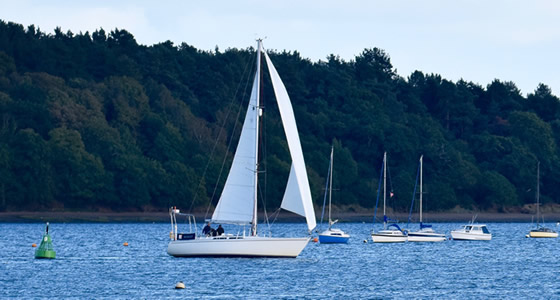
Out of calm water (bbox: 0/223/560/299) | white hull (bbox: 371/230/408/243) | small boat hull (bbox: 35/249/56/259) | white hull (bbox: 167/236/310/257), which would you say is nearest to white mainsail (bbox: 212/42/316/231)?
white hull (bbox: 167/236/310/257)

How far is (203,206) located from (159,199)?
5962 millimetres

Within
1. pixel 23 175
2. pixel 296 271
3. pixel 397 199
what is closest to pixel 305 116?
→ pixel 397 199

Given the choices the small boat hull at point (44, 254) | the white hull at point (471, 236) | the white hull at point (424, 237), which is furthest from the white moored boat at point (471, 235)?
the small boat hull at point (44, 254)

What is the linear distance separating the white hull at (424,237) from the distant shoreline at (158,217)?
37.8 metres

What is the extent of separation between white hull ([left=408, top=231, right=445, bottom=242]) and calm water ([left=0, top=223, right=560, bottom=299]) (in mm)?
9422

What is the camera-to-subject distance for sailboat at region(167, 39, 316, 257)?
53812 mm

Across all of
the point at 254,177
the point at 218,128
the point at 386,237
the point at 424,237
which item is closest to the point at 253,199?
the point at 254,177

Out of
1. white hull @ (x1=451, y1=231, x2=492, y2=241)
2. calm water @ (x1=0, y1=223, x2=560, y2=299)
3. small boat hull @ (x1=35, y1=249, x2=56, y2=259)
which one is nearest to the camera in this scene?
calm water @ (x1=0, y1=223, x2=560, y2=299)

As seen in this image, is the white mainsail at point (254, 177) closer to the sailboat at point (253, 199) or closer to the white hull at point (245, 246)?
the sailboat at point (253, 199)

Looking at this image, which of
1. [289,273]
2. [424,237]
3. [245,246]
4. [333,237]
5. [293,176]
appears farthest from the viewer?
[424,237]

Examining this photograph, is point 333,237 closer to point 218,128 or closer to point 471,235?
point 471,235

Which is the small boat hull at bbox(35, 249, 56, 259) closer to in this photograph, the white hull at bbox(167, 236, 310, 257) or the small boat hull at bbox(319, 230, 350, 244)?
the white hull at bbox(167, 236, 310, 257)

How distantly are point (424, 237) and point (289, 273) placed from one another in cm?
3994

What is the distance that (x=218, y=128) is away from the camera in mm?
154875
